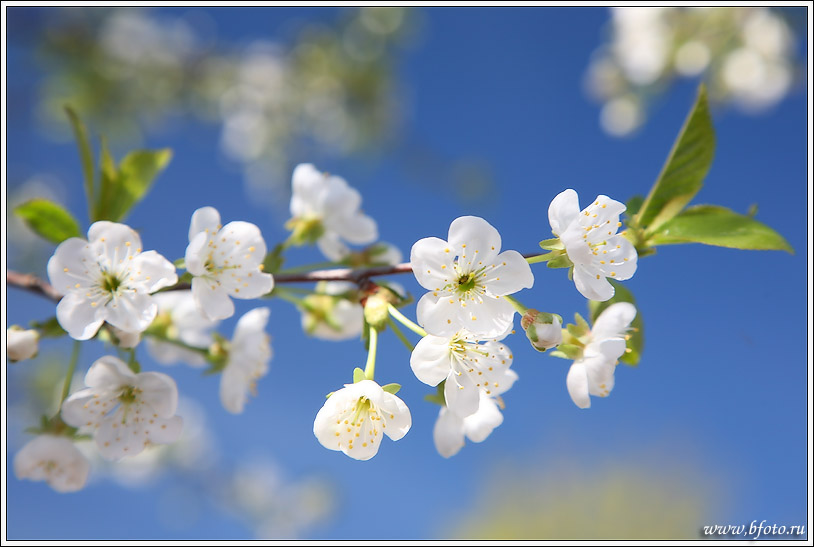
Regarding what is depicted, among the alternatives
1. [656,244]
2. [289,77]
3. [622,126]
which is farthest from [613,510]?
[656,244]

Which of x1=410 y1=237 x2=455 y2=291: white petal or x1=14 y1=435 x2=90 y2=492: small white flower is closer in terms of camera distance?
x1=410 y1=237 x2=455 y2=291: white petal

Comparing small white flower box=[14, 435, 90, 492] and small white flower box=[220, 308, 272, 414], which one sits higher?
small white flower box=[220, 308, 272, 414]

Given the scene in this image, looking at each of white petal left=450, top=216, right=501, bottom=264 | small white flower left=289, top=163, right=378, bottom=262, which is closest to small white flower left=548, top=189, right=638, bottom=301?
white petal left=450, top=216, right=501, bottom=264

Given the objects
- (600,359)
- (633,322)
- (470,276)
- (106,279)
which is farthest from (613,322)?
(106,279)

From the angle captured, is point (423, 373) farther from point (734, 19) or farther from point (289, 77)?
point (289, 77)

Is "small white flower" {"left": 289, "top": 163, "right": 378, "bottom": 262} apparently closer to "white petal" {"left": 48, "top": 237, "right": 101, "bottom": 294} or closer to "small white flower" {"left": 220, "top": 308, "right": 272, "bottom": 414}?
"small white flower" {"left": 220, "top": 308, "right": 272, "bottom": 414}

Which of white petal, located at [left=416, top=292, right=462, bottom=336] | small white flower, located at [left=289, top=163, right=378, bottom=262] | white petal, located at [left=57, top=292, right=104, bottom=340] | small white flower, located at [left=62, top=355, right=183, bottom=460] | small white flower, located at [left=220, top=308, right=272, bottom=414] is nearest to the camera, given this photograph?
white petal, located at [left=416, top=292, right=462, bottom=336]

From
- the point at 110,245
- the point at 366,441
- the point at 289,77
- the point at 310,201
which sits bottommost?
the point at 366,441
